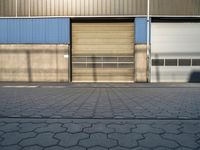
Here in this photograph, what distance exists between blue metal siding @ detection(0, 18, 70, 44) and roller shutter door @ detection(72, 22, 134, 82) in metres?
0.70

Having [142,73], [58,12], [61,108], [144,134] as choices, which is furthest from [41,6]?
[144,134]

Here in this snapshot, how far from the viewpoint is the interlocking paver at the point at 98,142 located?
3779 millimetres

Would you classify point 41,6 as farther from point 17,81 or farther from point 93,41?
point 17,81

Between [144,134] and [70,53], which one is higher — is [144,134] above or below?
below

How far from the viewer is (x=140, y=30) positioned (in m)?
16.1

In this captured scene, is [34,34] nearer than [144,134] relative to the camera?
No

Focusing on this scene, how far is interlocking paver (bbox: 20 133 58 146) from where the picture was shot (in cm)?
380

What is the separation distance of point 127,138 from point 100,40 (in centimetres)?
1282

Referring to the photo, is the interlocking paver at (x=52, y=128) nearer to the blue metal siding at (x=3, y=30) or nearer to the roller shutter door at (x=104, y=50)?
the roller shutter door at (x=104, y=50)

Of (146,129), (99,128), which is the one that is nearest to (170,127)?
(146,129)

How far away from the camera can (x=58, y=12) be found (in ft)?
53.1

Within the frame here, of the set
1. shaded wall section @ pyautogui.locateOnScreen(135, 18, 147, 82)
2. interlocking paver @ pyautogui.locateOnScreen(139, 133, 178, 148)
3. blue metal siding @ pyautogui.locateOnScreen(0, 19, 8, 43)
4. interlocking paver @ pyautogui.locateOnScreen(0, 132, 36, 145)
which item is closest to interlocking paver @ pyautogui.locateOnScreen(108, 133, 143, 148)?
interlocking paver @ pyautogui.locateOnScreen(139, 133, 178, 148)

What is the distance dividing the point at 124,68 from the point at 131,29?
Answer: 238 cm

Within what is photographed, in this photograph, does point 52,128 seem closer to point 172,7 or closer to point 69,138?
point 69,138
